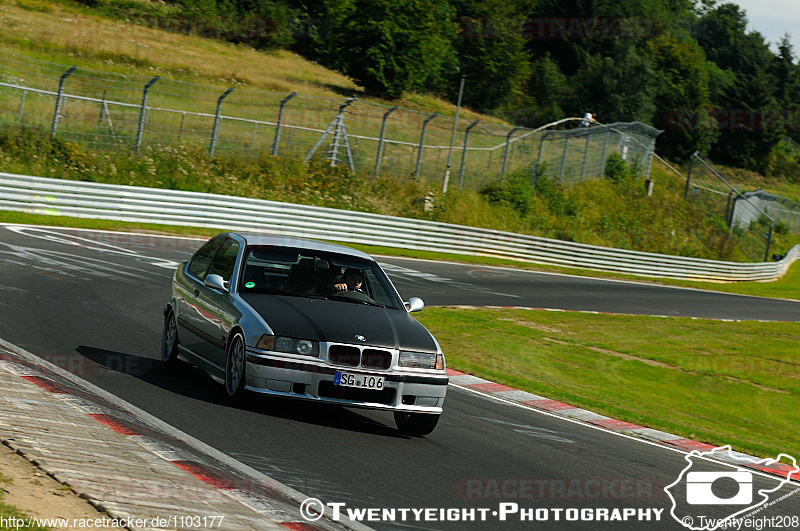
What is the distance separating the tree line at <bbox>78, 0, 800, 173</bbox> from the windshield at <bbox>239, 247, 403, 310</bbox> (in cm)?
5858

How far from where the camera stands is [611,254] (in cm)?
3994

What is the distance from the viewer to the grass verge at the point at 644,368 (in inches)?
508

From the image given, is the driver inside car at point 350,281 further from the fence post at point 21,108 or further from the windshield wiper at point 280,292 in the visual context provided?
the fence post at point 21,108

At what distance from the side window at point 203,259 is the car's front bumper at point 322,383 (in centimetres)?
216

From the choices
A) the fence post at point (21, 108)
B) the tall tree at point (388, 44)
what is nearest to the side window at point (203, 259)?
the fence post at point (21, 108)

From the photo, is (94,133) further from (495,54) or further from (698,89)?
(698,89)

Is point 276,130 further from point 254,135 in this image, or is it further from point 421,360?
point 421,360

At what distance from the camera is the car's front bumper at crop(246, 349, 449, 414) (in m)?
7.66

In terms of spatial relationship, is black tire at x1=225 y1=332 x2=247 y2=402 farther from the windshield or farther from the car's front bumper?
the windshield

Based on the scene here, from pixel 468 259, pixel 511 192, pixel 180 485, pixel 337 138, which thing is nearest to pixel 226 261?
pixel 180 485

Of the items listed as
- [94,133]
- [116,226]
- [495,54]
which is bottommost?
[116,226]

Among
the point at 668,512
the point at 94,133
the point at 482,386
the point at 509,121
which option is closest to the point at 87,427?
the point at 668,512

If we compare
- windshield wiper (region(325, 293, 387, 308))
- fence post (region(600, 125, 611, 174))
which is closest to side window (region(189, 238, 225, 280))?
windshield wiper (region(325, 293, 387, 308))

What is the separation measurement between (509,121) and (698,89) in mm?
20617
